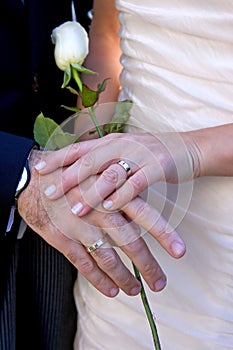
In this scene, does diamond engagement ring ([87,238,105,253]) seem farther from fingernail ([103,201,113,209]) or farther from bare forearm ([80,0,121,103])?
bare forearm ([80,0,121,103])

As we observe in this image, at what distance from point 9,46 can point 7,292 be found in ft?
1.57

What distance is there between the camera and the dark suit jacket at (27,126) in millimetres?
1087

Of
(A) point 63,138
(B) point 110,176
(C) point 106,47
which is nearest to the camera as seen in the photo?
(B) point 110,176

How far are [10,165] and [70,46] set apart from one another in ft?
0.71

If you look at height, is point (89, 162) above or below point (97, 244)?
above

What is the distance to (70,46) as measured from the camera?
1032 mm

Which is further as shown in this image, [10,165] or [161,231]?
[10,165]

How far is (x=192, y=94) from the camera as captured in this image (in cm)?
103

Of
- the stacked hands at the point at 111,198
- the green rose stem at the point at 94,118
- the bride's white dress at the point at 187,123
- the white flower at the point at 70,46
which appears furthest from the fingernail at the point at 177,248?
the white flower at the point at 70,46

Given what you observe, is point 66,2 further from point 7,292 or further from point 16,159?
point 7,292

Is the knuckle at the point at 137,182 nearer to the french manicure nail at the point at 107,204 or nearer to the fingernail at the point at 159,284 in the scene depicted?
the french manicure nail at the point at 107,204

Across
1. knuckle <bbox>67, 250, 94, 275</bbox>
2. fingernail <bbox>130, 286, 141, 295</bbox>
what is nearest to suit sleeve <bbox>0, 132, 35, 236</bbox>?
knuckle <bbox>67, 250, 94, 275</bbox>

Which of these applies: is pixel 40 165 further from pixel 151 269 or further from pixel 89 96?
pixel 151 269

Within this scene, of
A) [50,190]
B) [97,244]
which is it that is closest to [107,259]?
[97,244]
